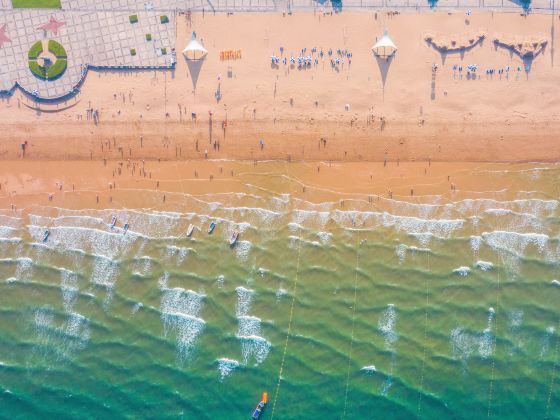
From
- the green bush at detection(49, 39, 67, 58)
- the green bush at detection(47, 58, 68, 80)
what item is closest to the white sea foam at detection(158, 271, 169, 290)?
the green bush at detection(47, 58, 68, 80)

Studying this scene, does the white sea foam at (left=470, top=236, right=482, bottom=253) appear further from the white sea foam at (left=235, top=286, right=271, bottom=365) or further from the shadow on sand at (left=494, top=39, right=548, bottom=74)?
the white sea foam at (left=235, top=286, right=271, bottom=365)

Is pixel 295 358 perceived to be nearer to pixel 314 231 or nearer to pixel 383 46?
pixel 314 231

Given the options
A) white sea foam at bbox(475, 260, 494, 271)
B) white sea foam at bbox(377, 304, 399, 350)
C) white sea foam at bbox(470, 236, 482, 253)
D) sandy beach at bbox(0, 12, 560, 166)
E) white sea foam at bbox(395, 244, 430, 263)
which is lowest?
white sea foam at bbox(377, 304, 399, 350)

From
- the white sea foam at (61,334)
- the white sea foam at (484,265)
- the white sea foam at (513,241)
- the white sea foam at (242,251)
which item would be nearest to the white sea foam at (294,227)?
the white sea foam at (242,251)

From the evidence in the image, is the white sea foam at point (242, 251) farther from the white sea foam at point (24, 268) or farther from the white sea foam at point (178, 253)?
the white sea foam at point (24, 268)

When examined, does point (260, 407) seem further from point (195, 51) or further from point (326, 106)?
point (195, 51)

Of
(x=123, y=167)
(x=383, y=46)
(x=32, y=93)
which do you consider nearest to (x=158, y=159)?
(x=123, y=167)

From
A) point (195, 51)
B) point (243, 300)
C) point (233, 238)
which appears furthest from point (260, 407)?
point (195, 51)
